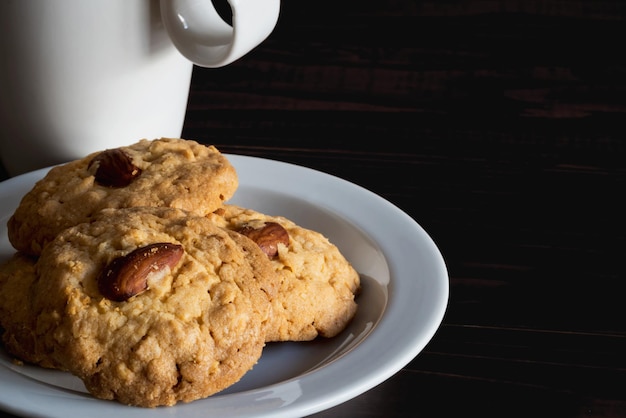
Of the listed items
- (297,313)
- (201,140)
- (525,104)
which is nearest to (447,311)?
(297,313)

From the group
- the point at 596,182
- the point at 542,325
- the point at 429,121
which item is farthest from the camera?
the point at 429,121

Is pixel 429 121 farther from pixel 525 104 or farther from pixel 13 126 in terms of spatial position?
pixel 13 126

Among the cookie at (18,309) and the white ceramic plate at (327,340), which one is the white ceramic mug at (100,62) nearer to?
the white ceramic plate at (327,340)

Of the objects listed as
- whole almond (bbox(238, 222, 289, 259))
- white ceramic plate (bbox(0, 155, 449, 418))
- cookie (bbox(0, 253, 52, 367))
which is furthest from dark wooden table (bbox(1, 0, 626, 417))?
cookie (bbox(0, 253, 52, 367))

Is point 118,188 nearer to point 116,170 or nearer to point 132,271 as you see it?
point 116,170

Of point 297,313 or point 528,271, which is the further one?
point 528,271

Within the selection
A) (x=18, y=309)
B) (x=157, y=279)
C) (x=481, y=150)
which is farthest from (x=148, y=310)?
(x=481, y=150)

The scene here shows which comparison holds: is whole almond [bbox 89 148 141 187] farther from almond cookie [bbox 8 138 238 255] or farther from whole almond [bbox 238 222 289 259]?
whole almond [bbox 238 222 289 259]
